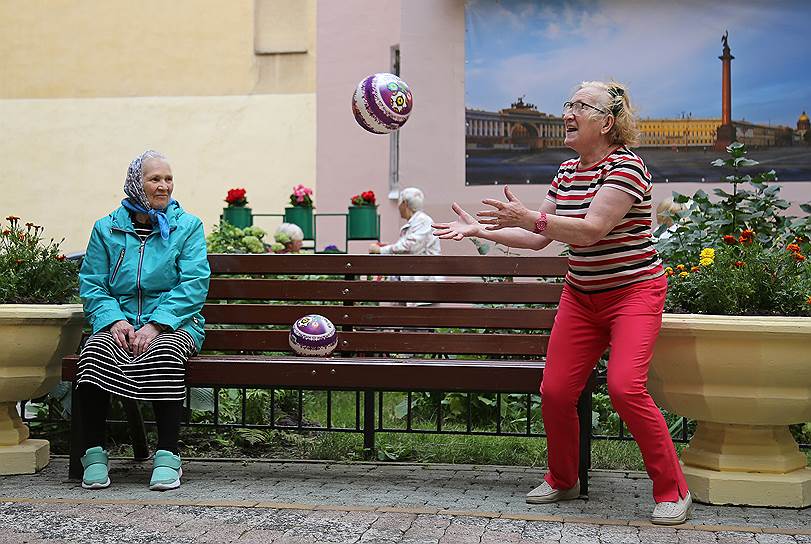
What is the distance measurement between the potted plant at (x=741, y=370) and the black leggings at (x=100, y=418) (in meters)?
2.05

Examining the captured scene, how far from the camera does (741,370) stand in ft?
16.7

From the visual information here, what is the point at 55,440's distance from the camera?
21.7ft

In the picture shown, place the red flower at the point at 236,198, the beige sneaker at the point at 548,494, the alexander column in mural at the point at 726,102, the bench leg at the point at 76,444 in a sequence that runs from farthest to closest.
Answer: the alexander column in mural at the point at 726,102 → the red flower at the point at 236,198 → the bench leg at the point at 76,444 → the beige sneaker at the point at 548,494

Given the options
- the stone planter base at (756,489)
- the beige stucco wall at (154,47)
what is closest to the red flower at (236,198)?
the beige stucco wall at (154,47)

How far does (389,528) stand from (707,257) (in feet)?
6.21

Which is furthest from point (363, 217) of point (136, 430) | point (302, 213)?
point (136, 430)

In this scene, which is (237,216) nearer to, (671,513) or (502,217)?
(502,217)

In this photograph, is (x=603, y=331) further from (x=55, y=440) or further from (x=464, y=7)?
(x=464, y=7)

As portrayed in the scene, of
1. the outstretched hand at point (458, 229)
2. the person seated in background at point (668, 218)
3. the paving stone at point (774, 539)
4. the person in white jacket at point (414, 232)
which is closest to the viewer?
the paving stone at point (774, 539)

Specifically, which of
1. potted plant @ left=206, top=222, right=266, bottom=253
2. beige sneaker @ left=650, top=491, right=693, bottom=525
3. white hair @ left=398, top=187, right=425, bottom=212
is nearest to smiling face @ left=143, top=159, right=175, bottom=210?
beige sneaker @ left=650, top=491, right=693, bottom=525

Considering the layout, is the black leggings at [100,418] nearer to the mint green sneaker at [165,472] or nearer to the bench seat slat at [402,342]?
the mint green sneaker at [165,472]

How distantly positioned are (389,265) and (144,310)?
116 centimetres

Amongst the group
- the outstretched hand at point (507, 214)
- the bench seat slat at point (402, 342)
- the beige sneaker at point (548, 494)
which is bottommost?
the beige sneaker at point (548, 494)

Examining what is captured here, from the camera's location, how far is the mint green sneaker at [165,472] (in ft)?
17.5
